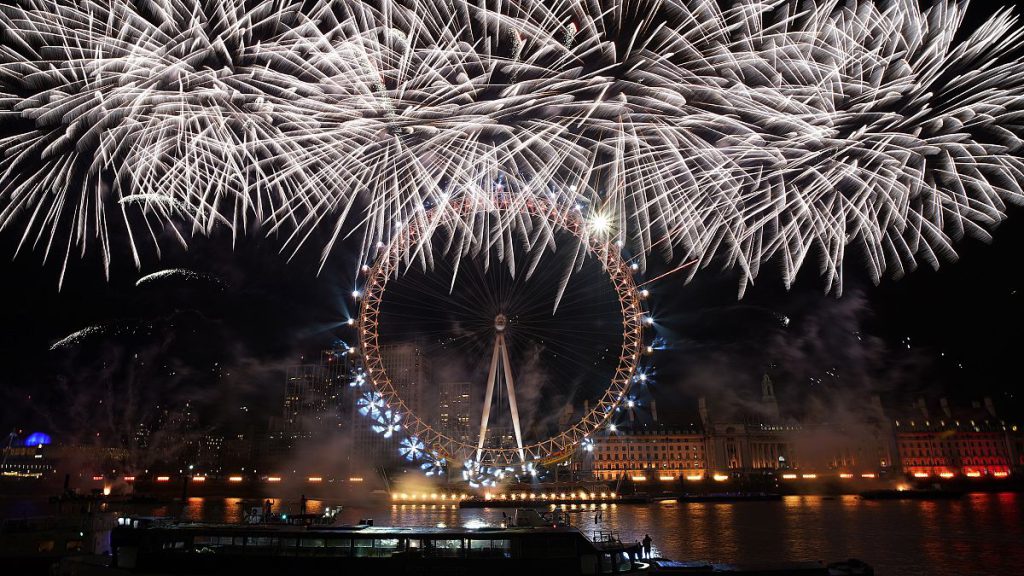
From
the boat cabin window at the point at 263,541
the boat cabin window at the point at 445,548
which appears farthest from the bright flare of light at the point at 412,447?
the boat cabin window at the point at 445,548

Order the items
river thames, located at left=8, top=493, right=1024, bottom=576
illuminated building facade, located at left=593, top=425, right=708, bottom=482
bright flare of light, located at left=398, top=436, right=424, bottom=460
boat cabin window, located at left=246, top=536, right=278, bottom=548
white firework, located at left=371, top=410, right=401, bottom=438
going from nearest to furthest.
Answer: boat cabin window, located at left=246, top=536, right=278, bottom=548, river thames, located at left=8, top=493, right=1024, bottom=576, white firework, located at left=371, top=410, right=401, bottom=438, bright flare of light, located at left=398, top=436, right=424, bottom=460, illuminated building facade, located at left=593, top=425, right=708, bottom=482

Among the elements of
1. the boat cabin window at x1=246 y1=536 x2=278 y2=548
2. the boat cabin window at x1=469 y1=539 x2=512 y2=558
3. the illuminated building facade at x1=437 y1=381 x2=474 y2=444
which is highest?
the illuminated building facade at x1=437 y1=381 x2=474 y2=444

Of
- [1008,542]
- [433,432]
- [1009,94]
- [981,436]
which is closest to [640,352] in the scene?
[433,432]

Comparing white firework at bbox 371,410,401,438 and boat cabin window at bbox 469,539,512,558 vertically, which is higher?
white firework at bbox 371,410,401,438

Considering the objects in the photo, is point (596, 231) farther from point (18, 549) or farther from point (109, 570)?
point (18, 549)

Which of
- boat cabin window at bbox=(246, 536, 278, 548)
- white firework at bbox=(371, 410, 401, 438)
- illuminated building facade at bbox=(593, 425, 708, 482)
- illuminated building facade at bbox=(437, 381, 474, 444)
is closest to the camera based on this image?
boat cabin window at bbox=(246, 536, 278, 548)

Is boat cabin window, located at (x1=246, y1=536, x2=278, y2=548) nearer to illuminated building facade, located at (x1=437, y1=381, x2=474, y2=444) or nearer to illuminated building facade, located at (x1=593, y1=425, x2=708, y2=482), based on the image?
illuminated building facade, located at (x1=437, y1=381, x2=474, y2=444)

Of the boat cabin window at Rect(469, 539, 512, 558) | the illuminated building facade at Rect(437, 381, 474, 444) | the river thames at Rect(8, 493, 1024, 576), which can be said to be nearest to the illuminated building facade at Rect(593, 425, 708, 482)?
the illuminated building facade at Rect(437, 381, 474, 444)

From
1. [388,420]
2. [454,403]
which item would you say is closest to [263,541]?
[388,420]

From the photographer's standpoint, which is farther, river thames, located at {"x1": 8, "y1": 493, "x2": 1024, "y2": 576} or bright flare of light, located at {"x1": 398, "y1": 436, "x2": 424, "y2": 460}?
bright flare of light, located at {"x1": 398, "y1": 436, "x2": 424, "y2": 460}
